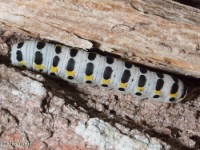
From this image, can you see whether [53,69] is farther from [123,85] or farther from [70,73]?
[123,85]

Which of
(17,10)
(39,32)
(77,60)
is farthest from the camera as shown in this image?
(77,60)

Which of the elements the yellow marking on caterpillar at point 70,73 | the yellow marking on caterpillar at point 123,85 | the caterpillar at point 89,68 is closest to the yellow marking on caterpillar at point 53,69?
the caterpillar at point 89,68

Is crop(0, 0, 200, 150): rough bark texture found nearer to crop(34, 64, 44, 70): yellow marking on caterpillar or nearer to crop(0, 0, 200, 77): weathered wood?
crop(0, 0, 200, 77): weathered wood

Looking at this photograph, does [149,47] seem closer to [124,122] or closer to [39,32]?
[124,122]

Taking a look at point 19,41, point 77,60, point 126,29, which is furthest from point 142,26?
point 19,41

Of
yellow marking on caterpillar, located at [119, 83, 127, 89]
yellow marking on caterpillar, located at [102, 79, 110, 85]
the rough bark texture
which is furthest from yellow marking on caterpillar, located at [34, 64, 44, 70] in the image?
yellow marking on caterpillar, located at [119, 83, 127, 89]

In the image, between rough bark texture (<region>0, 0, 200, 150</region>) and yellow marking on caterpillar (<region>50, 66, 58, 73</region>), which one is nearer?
rough bark texture (<region>0, 0, 200, 150</region>)
